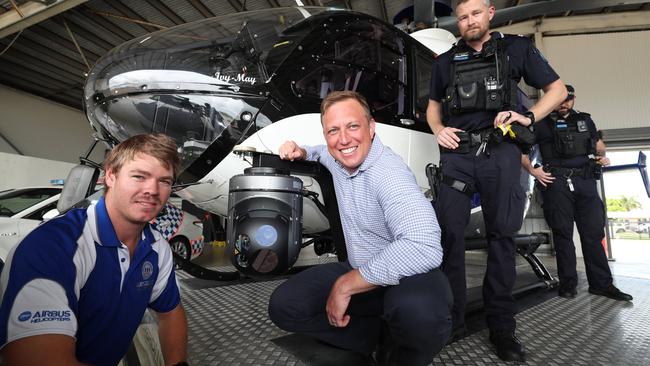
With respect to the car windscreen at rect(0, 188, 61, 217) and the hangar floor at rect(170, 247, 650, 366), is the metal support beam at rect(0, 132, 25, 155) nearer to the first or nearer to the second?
the car windscreen at rect(0, 188, 61, 217)

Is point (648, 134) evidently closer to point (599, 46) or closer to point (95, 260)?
point (599, 46)

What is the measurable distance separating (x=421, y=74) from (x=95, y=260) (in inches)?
86.8

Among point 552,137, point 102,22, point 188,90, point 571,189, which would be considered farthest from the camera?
point 102,22

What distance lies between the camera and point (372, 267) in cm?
102

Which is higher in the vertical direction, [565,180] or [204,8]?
[204,8]

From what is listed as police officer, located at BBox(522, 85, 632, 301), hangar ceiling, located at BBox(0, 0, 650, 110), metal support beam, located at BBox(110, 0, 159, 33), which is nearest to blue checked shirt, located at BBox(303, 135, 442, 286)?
police officer, located at BBox(522, 85, 632, 301)

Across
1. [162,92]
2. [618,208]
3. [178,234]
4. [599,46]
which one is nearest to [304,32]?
[162,92]

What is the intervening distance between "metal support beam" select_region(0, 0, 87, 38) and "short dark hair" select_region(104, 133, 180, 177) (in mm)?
6447

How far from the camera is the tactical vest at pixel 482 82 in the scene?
5.15 ft

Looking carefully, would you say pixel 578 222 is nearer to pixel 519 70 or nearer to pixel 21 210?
pixel 519 70

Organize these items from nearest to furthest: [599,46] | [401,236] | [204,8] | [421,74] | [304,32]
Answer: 1. [401,236]
2. [304,32]
3. [421,74]
4. [204,8]
5. [599,46]

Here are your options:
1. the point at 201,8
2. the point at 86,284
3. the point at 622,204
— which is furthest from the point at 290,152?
the point at 622,204

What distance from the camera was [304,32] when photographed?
1.76 m

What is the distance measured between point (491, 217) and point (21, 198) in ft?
18.9
